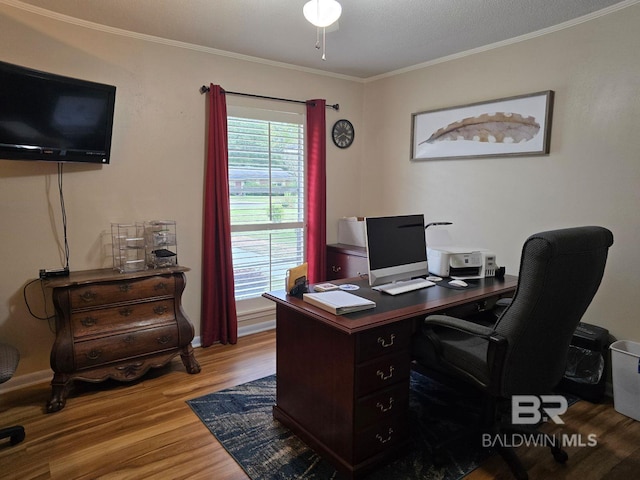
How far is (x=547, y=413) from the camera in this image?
2455 millimetres

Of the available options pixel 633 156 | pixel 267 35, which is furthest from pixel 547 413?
pixel 267 35

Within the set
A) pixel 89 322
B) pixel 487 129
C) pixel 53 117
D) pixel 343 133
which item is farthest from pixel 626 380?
pixel 53 117

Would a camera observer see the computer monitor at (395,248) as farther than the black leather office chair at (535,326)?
Yes

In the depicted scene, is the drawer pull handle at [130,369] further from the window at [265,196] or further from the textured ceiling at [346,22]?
the textured ceiling at [346,22]

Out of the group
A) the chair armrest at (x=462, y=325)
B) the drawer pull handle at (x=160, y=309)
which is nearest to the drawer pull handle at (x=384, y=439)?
the chair armrest at (x=462, y=325)

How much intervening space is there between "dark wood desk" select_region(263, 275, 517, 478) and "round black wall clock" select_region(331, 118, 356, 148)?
2.35 metres

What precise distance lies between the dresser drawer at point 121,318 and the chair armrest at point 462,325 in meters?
1.89

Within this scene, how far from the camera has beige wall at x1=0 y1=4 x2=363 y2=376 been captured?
2.71 meters

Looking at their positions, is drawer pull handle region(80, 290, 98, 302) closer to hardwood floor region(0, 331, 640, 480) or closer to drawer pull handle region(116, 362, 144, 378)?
drawer pull handle region(116, 362, 144, 378)

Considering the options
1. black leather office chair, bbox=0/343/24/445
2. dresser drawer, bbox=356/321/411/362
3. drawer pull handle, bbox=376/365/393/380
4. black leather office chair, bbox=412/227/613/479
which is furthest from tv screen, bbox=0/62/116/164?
black leather office chair, bbox=412/227/613/479

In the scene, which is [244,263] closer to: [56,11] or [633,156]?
[56,11]

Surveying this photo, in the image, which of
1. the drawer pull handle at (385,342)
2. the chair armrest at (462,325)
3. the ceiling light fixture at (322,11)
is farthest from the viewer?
the ceiling light fixture at (322,11)

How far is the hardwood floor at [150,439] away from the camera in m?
1.99

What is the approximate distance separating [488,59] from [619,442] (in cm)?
281
